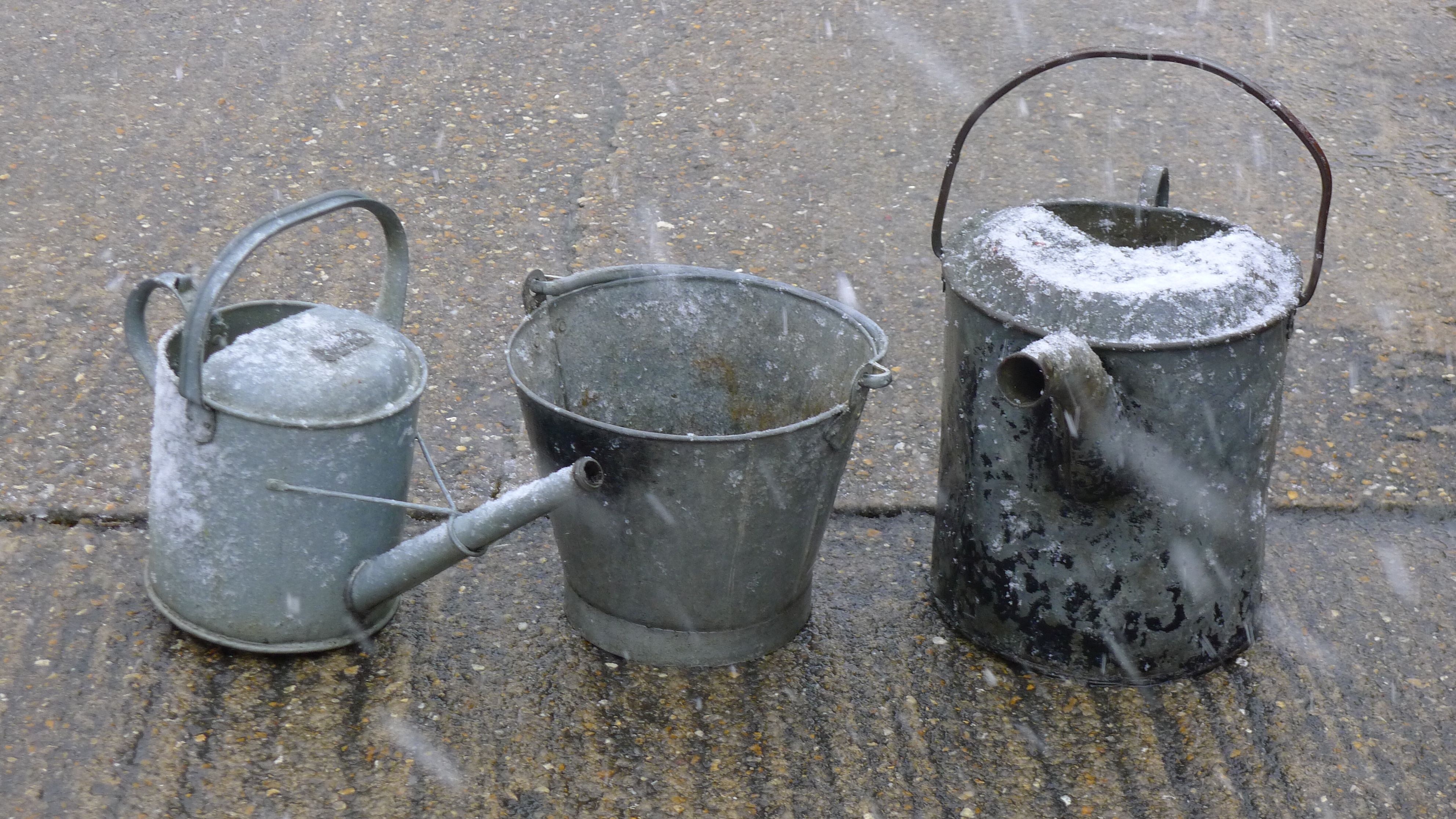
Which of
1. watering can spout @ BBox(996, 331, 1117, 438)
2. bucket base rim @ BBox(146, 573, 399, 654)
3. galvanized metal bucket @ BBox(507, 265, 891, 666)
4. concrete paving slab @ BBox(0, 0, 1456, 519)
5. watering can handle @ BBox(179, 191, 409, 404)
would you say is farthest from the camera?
concrete paving slab @ BBox(0, 0, 1456, 519)

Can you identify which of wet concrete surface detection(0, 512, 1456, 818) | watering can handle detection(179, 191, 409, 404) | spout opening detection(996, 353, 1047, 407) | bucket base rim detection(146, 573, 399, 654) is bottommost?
wet concrete surface detection(0, 512, 1456, 818)

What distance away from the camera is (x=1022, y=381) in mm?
2346

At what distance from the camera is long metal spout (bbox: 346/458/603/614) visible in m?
2.47

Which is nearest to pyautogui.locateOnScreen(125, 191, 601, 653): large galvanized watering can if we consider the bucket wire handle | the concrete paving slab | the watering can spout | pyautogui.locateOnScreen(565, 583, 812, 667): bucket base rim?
the bucket wire handle

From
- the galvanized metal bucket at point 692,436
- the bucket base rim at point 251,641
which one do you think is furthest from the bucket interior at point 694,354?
the bucket base rim at point 251,641

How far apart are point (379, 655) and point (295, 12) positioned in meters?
4.29

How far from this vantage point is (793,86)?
574cm

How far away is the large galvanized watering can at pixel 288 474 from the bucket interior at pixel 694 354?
0.36 metres

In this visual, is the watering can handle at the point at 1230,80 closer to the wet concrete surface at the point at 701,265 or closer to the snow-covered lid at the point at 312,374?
the wet concrete surface at the point at 701,265

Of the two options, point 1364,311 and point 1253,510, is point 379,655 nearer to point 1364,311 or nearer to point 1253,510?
point 1253,510

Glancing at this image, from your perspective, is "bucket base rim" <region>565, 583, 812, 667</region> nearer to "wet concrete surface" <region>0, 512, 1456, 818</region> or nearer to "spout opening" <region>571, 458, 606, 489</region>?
"wet concrete surface" <region>0, 512, 1456, 818</region>

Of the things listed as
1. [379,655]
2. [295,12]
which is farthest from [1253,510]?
[295,12]

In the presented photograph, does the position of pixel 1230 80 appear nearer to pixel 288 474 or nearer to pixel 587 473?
pixel 587 473

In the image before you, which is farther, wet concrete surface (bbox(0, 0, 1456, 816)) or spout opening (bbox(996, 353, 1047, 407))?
wet concrete surface (bbox(0, 0, 1456, 816))
